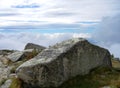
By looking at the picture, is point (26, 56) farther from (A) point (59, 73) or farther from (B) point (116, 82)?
(B) point (116, 82)

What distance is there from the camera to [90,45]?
3102 cm

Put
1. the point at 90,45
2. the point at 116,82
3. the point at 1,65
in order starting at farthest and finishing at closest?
1. the point at 1,65
2. the point at 90,45
3. the point at 116,82

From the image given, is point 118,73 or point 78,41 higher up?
point 78,41

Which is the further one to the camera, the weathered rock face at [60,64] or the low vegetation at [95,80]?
the weathered rock face at [60,64]

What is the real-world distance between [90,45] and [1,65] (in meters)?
11.8

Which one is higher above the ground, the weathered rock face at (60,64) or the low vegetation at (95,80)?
the weathered rock face at (60,64)

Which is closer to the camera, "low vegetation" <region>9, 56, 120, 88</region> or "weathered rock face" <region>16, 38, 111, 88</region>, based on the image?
"low vegetation" <region>9, 56, 120, 88</region>

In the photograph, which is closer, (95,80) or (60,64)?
(60,64)

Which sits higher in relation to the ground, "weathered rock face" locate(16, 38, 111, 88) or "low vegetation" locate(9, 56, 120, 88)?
"weathered rock face" locate(16, 38, 111, 88)

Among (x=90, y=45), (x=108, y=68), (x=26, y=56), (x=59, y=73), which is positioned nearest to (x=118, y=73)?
(x=108, y=68)

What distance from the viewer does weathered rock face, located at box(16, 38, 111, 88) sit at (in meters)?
27.7

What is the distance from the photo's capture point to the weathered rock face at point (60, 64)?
2767cm

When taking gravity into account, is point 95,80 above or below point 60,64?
below

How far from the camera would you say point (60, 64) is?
2827cm
